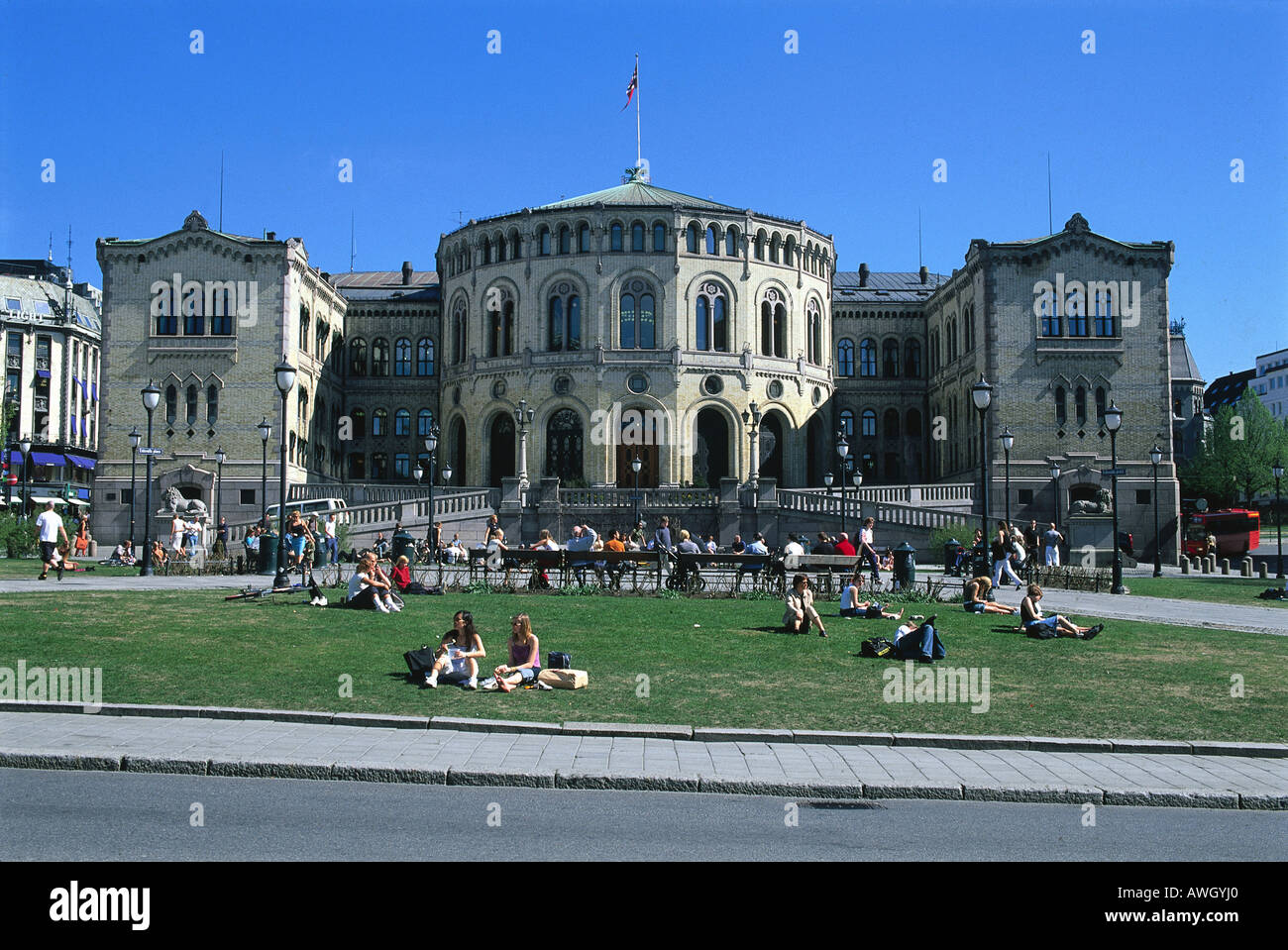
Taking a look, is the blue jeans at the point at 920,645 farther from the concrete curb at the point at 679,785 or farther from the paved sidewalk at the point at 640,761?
the concrete curb at the point at 679,785

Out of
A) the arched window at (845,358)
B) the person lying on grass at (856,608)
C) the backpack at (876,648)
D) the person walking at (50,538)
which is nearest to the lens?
the backpack at (876,648)

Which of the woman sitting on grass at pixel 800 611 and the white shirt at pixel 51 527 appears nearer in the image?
the woman sitting on grass at pixel 800 611

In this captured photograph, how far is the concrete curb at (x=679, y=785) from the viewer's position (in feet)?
29.2

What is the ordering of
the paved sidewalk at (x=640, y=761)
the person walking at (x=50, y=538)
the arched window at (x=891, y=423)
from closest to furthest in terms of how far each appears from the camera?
1. the paved sidewalk at (x=640, y=761)
2. the person walking at (x=50, y=538)
3. the arched window at (x=891, y=423)

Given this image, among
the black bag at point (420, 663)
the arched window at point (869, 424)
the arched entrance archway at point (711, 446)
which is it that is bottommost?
the black bag at point (420, 663)

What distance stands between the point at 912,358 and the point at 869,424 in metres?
5.55

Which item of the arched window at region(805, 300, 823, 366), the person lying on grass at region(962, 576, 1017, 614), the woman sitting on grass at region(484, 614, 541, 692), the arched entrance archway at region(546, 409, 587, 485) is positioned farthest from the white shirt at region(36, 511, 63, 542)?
the arched window at region(805, 300, 823, 366)

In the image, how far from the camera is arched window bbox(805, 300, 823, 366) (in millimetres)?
65562

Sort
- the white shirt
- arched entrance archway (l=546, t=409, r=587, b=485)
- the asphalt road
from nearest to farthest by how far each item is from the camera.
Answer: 1. the asphalt road
2. the white shirt
3. arched entrance archway (l=546, t=409, r=587, b=485)

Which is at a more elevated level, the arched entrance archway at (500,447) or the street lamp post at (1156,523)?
the arched entrance archway at (500,447)

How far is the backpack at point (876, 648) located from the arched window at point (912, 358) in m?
57.3

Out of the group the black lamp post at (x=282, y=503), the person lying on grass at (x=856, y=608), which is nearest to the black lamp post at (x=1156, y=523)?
the person lying on grass at (x=856, y=608)

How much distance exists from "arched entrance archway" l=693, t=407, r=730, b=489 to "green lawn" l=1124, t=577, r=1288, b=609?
90.8 feet

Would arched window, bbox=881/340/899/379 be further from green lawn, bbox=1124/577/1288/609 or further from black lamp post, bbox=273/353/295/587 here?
black lamp post, bbox=273/353/295/587
